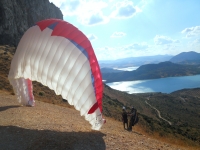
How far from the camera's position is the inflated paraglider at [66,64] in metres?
8.69

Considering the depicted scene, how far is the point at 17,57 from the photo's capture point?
36.1 ft

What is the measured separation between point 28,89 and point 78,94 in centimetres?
558

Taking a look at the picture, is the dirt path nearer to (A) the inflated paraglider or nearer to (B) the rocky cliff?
(A) the inflated paraglider

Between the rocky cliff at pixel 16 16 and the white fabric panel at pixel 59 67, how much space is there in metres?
59.0

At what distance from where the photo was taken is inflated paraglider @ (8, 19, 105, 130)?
342 inches

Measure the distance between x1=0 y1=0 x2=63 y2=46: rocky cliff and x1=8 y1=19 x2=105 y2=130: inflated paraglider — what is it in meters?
59.3

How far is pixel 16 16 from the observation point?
7612cm

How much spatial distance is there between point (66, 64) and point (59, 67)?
39 centimetres

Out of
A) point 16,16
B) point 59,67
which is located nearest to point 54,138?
point 59,67

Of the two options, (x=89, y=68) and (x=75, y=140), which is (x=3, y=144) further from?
(x=89, y=68)

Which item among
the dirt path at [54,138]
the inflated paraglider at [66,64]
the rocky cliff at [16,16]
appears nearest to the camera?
the dirt path at [54,138]

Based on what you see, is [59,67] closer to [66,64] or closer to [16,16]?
[66,64]

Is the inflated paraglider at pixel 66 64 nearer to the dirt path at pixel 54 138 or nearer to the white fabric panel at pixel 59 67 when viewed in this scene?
the white fabric panel at pixel 59 67

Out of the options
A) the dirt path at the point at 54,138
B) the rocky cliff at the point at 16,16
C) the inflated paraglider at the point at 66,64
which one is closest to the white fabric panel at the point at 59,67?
the inflated paraglider at the point at 66,64
